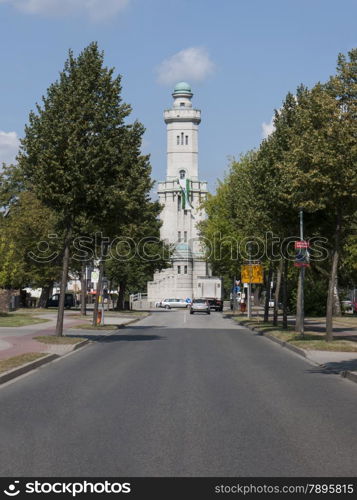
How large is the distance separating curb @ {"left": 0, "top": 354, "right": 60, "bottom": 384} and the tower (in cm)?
12309

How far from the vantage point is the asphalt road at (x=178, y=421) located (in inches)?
309

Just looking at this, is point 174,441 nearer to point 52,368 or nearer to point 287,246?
point 52,368

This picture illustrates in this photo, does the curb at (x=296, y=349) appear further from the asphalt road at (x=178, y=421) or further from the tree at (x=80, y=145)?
the tree at (x=80, y=145)

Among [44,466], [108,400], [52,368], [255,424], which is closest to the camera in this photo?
[44,466]

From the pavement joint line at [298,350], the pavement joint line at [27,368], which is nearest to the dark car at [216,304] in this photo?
the pavement joint line at [298,350]

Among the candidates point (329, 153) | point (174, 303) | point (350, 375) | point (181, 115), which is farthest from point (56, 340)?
point (181, 115)

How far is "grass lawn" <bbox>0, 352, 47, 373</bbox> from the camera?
17.0m

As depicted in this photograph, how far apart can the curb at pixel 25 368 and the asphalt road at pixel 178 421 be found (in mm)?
246

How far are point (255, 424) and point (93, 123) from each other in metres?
19.8

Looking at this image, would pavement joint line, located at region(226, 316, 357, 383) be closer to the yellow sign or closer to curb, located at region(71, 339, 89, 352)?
curb, located at region(71, 339, 89, 352)

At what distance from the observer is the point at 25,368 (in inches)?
692

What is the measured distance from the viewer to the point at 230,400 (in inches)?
510

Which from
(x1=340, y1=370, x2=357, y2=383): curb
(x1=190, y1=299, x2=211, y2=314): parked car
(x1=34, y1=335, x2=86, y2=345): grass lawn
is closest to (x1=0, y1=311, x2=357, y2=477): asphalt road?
(x1=340, y1=370, x2=357, y2=383): curb
